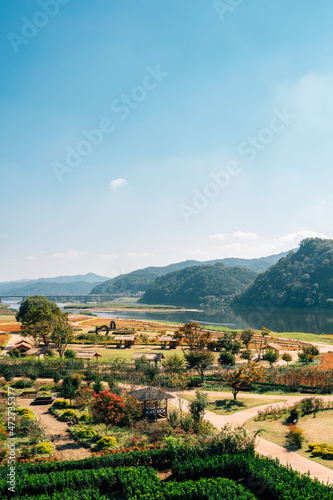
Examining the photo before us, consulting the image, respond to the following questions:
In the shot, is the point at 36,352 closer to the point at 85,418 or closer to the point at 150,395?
the point at 85,418

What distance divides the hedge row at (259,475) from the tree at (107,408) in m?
6.43

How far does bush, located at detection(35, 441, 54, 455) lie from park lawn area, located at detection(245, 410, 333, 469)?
10.9m

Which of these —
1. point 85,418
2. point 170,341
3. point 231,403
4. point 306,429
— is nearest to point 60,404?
point 85,418

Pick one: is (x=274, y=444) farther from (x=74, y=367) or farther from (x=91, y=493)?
(x=74, y=367)

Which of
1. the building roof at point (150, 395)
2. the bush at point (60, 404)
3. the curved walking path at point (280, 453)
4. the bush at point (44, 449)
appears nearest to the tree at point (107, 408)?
the building roof at point (150, 395)

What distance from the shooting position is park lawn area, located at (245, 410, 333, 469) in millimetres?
15797

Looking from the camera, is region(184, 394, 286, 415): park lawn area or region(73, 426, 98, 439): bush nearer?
region(73, 426, 98, 439): bush

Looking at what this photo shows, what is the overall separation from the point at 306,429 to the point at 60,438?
13.8 meters

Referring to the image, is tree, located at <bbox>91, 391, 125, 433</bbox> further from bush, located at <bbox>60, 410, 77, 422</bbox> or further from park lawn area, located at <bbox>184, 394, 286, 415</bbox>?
park lawn area, located at <bbox>184, 394, 286, 415</bbox>

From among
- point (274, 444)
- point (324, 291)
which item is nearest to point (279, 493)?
point (274, 444)

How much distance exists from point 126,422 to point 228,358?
19.5m

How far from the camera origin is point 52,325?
1673 inches

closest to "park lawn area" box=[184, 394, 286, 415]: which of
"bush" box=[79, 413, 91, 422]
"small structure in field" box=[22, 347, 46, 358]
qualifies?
"bush" box=[79, 413, 91, 422]

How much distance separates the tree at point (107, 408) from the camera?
703 inches
